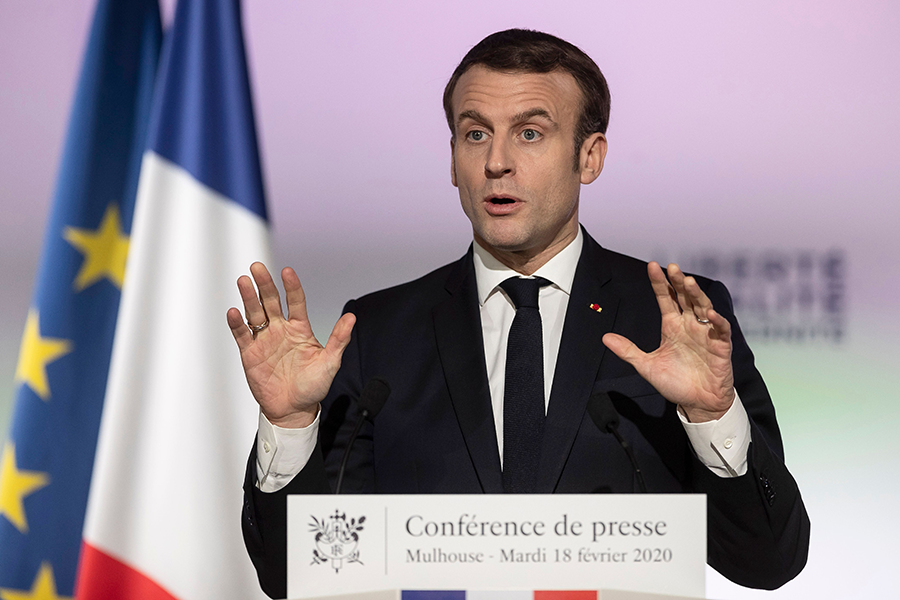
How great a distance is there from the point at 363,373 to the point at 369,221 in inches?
39.0

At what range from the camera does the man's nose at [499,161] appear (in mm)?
1963

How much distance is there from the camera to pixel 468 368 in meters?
1.98

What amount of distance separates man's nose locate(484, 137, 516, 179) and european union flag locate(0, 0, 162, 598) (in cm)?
143

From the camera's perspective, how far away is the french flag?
8.11ft

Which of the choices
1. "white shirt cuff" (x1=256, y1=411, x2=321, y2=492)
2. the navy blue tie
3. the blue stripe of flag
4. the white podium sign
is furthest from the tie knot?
the blue stripe of flag

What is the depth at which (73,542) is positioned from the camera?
2.70 m

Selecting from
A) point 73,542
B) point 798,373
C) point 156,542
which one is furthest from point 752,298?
point 73,542

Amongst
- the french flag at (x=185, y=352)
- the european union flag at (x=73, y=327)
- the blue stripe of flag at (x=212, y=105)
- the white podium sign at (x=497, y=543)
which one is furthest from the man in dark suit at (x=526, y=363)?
the european union flag at (x=73, y=327)

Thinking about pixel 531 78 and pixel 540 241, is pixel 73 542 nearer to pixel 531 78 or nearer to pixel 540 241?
pixel 540 241

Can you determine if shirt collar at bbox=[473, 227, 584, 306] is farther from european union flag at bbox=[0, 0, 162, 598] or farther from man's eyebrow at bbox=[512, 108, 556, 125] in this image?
european union flag at bbox=[0, 0, 162, 598]

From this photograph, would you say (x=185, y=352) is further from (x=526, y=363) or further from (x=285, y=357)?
(x=526, y=363)

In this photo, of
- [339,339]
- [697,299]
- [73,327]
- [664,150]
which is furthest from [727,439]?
[73,327]

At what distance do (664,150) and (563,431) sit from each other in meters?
1.49

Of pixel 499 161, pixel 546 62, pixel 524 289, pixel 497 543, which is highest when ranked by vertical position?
pixel 546 62
